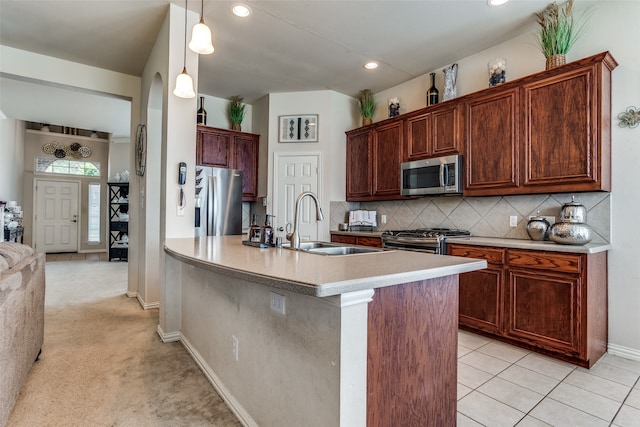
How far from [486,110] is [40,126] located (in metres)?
9.91

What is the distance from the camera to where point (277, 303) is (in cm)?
137

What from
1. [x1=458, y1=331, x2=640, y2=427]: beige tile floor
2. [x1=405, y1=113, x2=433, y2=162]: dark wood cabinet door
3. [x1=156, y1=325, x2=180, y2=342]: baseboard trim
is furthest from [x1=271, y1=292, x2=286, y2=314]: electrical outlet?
[x1=405, y1=113, x2=433, y2=162]: dark wood cabinet door

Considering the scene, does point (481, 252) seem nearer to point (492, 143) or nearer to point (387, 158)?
point (492, 143)

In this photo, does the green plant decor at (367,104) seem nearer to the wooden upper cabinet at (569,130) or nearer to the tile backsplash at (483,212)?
the tile backsplash at (483,212)

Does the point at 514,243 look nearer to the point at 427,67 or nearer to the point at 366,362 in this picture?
the point at 366,362

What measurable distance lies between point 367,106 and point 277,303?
393 cm

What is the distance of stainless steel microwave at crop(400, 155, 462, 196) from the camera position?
3.34 m

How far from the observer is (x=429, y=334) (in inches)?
55.4

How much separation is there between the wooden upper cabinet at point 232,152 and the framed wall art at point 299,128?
56 centimetres

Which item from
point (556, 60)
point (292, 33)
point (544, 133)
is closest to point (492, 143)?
point (544, 133)

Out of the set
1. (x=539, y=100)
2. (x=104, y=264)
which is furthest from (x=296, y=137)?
(x=104, y=264)

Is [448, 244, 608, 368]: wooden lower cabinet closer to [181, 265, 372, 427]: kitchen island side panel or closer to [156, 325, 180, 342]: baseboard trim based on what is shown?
[181, 265, 372, 427]: kitchen island side panel

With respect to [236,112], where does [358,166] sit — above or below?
below

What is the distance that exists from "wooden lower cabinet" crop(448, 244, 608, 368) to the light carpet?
228cm
